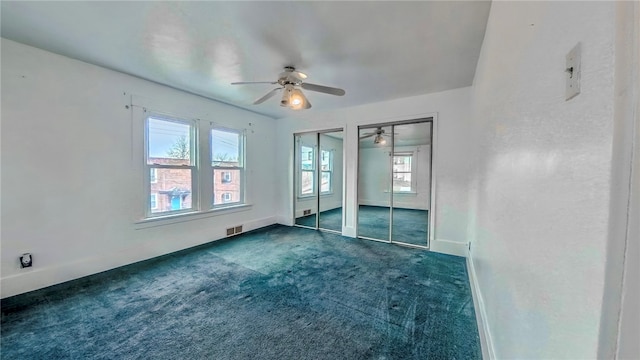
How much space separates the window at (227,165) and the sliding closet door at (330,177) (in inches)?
77.4

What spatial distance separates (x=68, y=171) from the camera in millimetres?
2777

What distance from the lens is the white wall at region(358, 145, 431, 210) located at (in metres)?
6.85

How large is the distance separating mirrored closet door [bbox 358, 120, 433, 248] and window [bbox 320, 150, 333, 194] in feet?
2.64

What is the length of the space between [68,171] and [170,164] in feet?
3.59

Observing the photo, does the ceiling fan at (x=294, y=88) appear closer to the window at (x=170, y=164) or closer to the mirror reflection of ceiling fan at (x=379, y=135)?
the window at (x=170, y=164)

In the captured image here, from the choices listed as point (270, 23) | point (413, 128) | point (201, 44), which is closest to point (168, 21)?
point (201, 44)

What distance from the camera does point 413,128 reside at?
5.18 metres

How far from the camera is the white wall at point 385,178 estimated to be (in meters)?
6.85

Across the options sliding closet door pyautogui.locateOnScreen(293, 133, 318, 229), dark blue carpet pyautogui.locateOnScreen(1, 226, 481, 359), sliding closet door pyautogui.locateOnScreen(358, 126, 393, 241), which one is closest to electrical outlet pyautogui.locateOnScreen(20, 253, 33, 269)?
dark blue carpet pyautogui.locateOnScreen(1, 226, 481, 359)

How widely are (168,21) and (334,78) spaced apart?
1.85 m

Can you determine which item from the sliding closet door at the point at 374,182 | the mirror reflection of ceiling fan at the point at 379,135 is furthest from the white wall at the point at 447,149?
the sliding closet door at the point at 374,182

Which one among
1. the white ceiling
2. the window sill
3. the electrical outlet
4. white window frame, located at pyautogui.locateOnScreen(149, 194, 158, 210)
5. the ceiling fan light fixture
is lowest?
the electrical outlet

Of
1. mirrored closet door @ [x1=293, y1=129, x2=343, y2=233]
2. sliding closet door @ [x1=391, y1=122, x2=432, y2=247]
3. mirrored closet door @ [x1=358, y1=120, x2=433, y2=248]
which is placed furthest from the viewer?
sliding closet door @ [x1=391, y1=122, x2=432, y2=247]

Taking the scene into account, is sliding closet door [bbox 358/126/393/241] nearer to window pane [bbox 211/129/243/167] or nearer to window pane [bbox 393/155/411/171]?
window pane [bbox 393/155/411/171]
